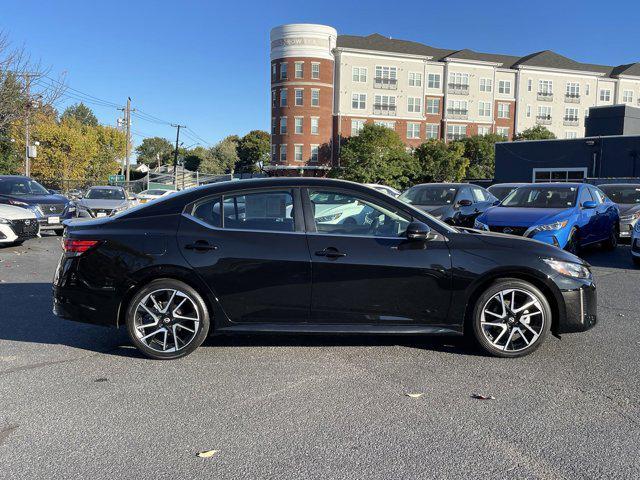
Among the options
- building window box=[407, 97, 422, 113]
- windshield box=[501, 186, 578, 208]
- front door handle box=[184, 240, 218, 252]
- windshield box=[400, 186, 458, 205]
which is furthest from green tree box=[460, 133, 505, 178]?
front door handle box=[184, 240, 218, 252]

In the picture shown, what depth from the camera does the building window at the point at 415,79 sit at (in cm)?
6662

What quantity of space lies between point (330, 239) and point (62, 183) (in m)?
34.0

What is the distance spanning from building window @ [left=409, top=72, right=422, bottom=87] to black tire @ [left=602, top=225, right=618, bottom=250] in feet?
186

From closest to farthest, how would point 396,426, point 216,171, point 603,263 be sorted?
1. point 396,426
2. point 603,263
3. point 216,171

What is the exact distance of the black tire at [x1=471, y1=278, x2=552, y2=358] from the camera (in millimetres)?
4902

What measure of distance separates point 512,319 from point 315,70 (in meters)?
61.2

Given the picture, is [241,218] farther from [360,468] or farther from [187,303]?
[360,468]

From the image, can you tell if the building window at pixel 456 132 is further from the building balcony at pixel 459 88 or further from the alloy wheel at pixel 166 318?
the alloy wheel at pixel 166 318

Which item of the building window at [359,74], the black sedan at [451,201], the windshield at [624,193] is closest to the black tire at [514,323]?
the black sedan at [451,201]

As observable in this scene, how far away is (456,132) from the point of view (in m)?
69.0

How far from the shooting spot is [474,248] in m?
4.91

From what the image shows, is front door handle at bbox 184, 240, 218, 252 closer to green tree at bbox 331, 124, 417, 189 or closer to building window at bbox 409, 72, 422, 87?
green tree at bbox 331, 124, 417, 189

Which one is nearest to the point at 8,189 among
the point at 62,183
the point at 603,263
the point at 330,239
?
the point at 330,239

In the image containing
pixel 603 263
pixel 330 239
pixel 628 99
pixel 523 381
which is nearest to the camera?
pixel 523 381
